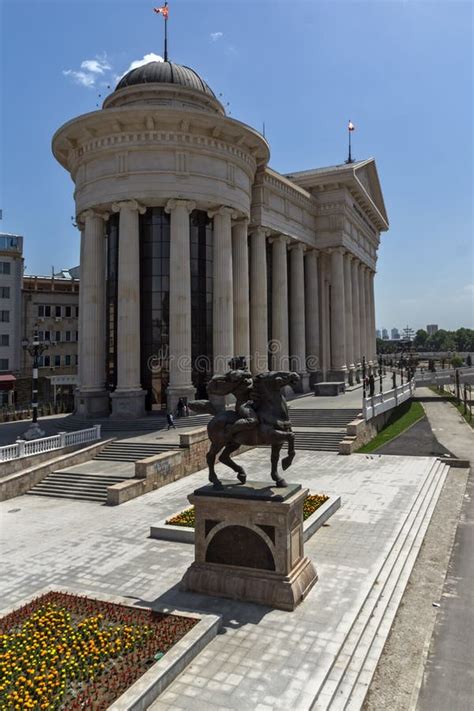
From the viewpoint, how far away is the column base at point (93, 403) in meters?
31.8

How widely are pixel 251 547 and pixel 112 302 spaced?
27.4 meters

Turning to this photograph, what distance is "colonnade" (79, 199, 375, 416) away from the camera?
3080 cm

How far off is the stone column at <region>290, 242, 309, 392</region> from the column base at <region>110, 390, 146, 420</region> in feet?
59.1

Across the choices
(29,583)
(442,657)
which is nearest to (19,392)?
(29,583)

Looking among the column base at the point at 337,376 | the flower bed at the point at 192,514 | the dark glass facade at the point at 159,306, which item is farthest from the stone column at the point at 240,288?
the flower bed at the point at 192,514

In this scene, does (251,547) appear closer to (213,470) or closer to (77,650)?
(213,470)

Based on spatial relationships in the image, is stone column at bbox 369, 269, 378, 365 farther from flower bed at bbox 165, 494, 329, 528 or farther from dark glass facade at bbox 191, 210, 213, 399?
flower bed at bbox 165, 494, 329, 528

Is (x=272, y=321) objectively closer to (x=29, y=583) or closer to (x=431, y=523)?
(x=431, y=523)

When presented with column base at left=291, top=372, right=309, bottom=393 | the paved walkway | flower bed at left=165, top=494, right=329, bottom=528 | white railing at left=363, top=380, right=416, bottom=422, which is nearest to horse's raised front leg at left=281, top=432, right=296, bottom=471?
the paved walkway

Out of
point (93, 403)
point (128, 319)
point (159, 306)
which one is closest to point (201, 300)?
point (159, 306)

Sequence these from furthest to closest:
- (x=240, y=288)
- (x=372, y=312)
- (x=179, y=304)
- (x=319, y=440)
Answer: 1. (x=372, y=312)
2. (x=240, y=288)
3. (x=179, y=304)
4. (x=319, y=440)

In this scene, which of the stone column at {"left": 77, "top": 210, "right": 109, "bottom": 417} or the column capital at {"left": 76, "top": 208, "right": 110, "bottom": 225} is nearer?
the stone column at {"left": 77, "top": 210, "right": 109, "bottom": 417}

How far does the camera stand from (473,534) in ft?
48.4

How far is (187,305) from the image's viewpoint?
102 feet
